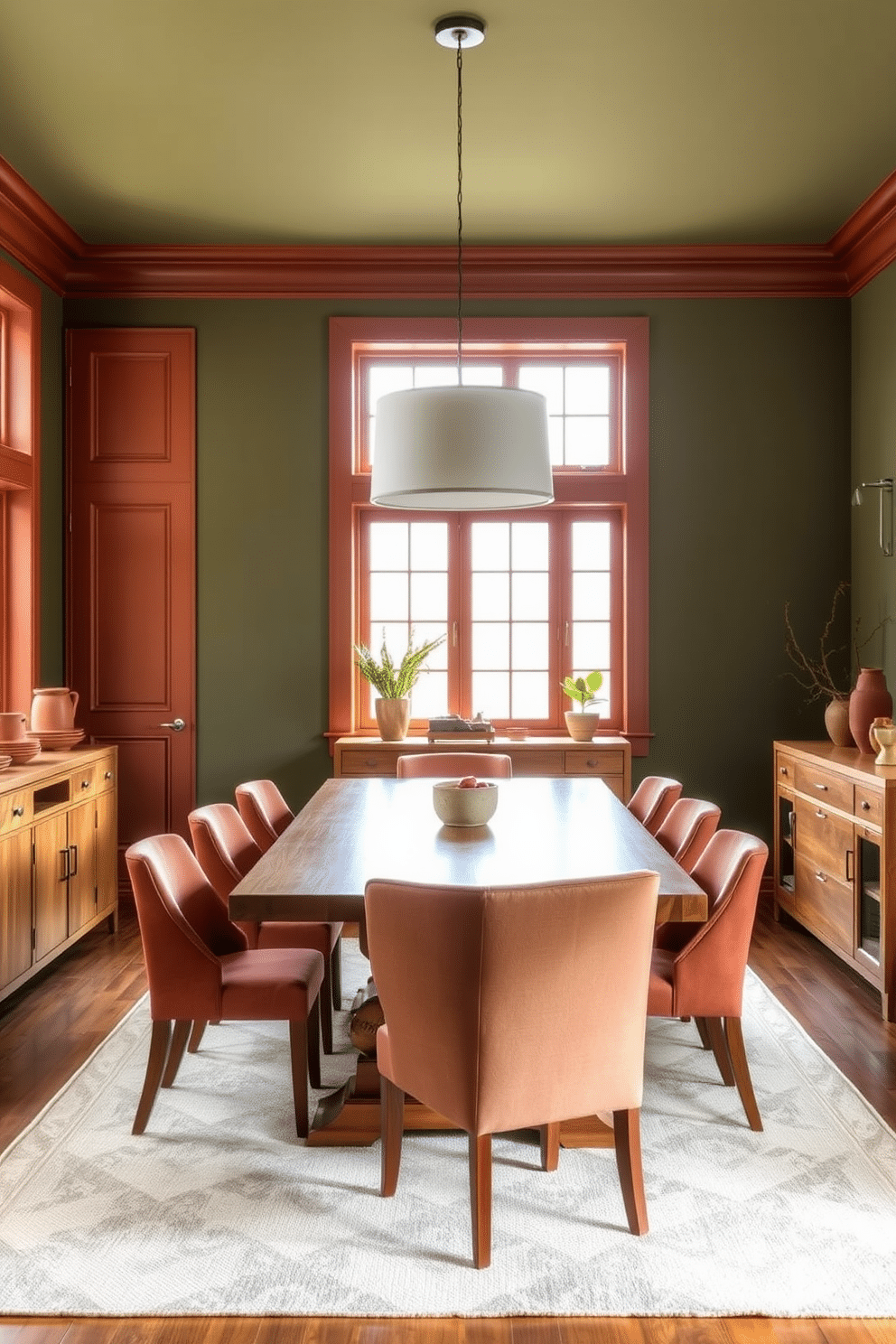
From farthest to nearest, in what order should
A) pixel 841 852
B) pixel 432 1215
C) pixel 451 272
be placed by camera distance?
pixel 451 272
pixel 841 852
pixel 432 1215

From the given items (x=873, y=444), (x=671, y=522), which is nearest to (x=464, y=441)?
(x=671, y=522)

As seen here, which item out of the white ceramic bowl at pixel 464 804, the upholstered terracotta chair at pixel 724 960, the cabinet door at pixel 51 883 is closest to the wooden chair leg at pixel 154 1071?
the white ceramic bowl at pixel 464 804

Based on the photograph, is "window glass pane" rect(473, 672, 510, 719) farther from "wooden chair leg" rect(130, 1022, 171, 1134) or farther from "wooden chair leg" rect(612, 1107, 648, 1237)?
"wooden chair leg" rect(612, 1107, 648, 1237)

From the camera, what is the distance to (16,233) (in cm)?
496

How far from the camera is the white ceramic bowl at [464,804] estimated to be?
330 centimetres

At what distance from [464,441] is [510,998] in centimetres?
171

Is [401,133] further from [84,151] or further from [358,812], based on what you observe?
[358,812]

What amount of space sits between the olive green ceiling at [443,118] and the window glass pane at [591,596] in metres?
1.75

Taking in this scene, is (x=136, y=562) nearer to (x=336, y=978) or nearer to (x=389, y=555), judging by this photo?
(x=389, y=555)

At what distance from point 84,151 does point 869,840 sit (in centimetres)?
427

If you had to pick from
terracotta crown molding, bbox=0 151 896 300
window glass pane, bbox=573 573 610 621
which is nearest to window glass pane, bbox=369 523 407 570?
window glass pane, bbox=573 573 610 621

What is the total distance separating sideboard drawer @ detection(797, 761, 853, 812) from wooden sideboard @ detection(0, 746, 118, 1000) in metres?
3.25

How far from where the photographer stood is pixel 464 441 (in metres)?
3.21

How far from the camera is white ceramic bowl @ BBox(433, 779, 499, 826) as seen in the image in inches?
130
